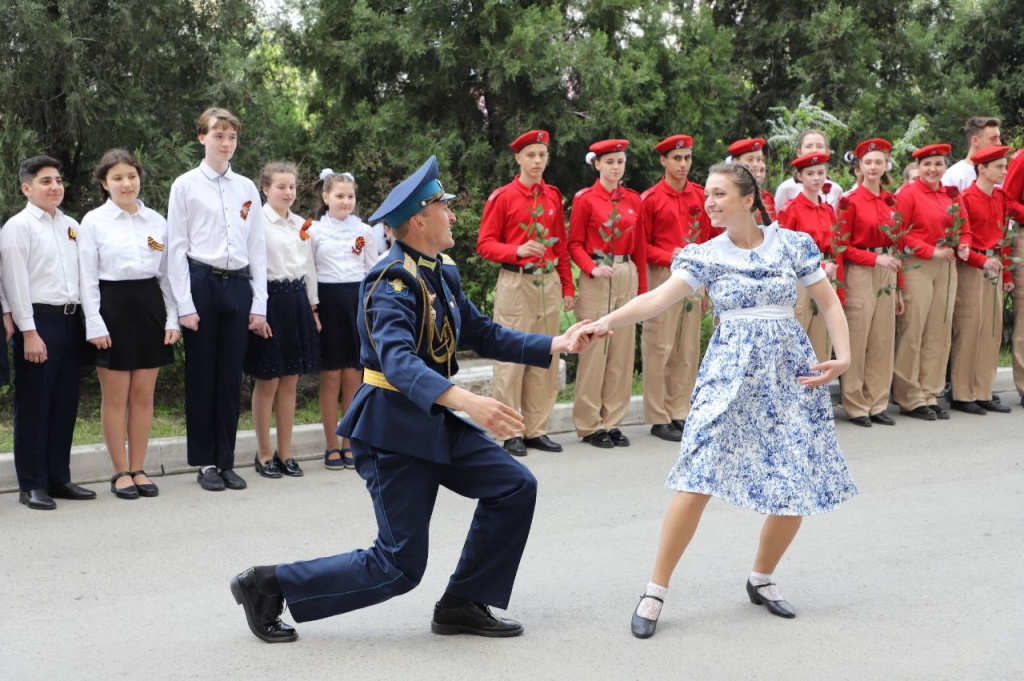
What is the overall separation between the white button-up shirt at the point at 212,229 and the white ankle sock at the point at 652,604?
370cm

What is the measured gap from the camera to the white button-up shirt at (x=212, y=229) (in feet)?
24.1

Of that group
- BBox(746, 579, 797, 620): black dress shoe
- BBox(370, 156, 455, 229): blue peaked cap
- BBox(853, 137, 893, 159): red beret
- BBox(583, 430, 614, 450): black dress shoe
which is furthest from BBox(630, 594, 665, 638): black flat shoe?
BBox(853, 137, 893, 159): red beret

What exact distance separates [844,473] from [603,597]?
3.85ft

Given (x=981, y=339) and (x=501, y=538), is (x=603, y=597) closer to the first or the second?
(x=501, y=538)

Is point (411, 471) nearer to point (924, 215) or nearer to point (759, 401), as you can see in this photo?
point (759, 401)

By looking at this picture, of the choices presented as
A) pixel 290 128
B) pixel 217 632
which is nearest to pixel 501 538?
pixel 217 632

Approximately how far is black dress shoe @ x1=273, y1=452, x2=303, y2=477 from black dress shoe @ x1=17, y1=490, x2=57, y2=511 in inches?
60.4

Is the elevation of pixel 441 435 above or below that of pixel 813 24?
below

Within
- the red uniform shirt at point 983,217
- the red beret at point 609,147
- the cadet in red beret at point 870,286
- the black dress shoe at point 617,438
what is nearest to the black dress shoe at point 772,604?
the black dress shoe at point 617,438

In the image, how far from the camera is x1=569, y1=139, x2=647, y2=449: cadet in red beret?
9062 millimetres

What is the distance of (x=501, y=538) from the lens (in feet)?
15.2

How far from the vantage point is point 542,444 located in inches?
348

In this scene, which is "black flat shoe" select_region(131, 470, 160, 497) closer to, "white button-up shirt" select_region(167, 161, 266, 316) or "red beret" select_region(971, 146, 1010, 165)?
"white button-up shirt" select_region(167, 161, 266, 316)

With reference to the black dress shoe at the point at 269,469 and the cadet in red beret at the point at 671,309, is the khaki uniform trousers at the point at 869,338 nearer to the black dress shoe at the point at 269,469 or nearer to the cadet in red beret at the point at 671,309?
the cadet in red beret at the point at 671,309
